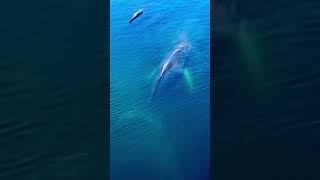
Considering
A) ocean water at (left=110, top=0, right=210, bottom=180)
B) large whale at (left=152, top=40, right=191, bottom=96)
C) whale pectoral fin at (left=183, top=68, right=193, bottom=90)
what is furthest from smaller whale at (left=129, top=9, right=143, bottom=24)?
whale pectoral fin at (left=183, top=68, right=193, bottom=90)

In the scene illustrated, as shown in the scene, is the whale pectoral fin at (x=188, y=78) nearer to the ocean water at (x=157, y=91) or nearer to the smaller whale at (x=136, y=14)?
the ocean water at (x=157, y=91)

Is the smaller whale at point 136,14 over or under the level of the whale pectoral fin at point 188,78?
over

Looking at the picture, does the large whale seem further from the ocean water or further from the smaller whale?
the smaller whale

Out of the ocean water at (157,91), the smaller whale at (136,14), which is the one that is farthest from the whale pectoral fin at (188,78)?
the smaller whale at (136,14)

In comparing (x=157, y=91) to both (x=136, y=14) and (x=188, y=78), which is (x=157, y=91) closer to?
(x=188, y=78)

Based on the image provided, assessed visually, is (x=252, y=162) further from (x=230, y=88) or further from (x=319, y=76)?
(x=319, y=76)

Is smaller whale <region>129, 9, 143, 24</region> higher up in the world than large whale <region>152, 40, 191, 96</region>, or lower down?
higher up

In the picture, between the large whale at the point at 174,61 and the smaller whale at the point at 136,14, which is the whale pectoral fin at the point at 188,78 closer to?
the large whale at the point at 174,61
